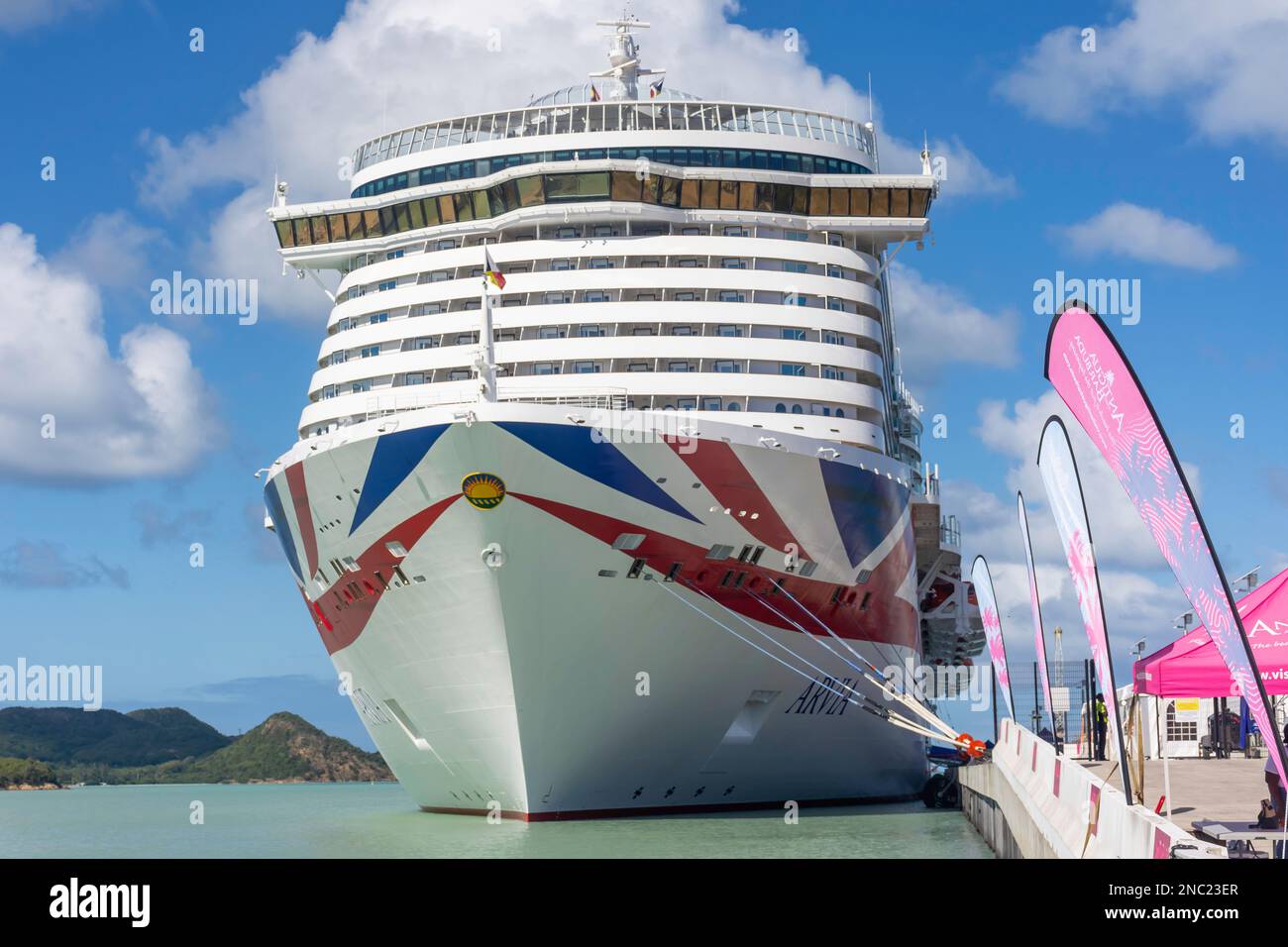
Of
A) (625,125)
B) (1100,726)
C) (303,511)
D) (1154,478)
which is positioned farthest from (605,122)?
(1154,478)

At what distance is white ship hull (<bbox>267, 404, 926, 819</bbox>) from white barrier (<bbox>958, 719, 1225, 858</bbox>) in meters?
4.12

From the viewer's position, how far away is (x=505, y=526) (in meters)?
22.7

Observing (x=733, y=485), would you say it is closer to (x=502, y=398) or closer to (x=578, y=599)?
(x=578, y=599)

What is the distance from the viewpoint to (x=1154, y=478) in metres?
10.7

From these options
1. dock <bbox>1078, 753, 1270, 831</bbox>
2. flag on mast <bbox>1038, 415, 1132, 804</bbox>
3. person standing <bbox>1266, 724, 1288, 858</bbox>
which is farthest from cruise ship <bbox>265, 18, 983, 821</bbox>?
person standing <bbox>1266, 724, 1288, 858</bbox>

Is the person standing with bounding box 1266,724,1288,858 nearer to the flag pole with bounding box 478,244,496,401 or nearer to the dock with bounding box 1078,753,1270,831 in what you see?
the dock with bounding box 1078,753,1270,831

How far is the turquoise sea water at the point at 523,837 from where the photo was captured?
2189 centimetres

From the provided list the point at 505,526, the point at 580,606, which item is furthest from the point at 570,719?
the point at 505,526

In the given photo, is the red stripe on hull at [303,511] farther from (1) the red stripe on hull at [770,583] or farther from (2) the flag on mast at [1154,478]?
(2) the flag on mast at [1154,478]

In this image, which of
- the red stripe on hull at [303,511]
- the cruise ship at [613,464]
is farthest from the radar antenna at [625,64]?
the red stripe on hull at [303,511]
